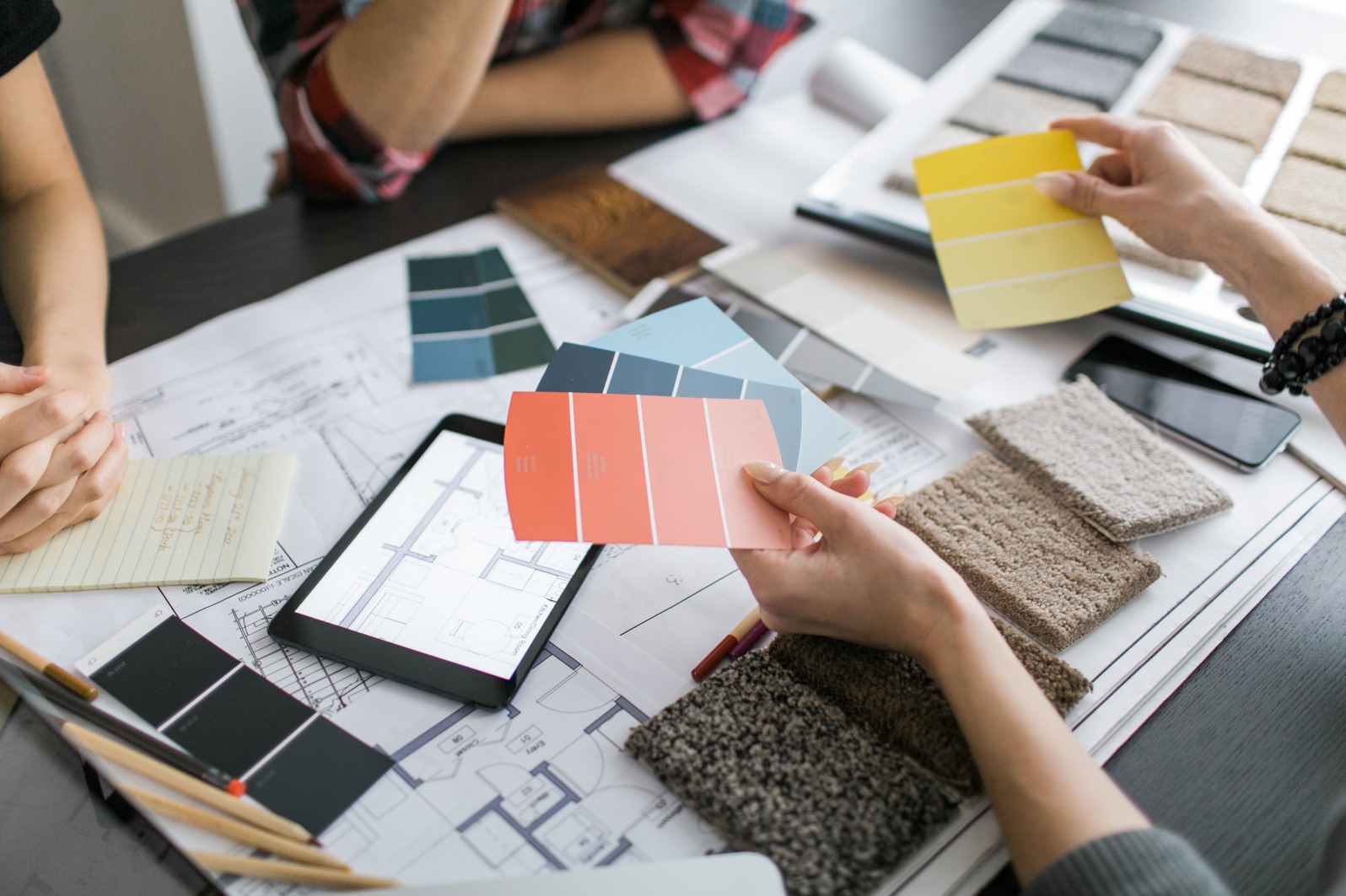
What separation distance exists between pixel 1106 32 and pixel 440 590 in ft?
3.68

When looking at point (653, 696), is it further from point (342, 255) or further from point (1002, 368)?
point (342, 255)

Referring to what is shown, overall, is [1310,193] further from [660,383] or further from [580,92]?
[580,92]

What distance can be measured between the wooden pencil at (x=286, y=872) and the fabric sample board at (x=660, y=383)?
13.1 inches

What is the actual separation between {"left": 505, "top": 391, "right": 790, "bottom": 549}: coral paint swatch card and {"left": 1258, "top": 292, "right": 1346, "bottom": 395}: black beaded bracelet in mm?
492

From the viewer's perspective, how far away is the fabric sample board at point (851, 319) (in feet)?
2.81

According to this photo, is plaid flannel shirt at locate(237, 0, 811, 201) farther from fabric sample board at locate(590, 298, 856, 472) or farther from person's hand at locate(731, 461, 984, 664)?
person's hand at locate(731, 461, 984, 664)

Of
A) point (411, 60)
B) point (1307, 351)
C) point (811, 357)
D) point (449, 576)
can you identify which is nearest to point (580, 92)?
point (411, 60)

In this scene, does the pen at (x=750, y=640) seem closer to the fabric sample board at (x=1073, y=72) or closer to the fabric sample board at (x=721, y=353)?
the fabric sample board at (x=721, y=353)

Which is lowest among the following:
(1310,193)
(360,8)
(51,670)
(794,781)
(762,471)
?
(51,670)

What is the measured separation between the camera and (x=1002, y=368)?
2.93 feet

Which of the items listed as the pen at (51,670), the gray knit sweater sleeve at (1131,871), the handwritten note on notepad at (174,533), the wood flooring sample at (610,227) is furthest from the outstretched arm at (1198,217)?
the pen at (51,670)

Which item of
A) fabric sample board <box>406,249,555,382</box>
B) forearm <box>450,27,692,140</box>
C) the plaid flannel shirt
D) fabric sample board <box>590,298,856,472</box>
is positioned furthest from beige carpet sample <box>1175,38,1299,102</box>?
fabric sample board <box>406,249,555,382</box>

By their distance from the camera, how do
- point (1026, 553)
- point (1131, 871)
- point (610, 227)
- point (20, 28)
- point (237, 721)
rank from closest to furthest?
1. point (1131, 871)
2. point (237, 721)
3. point (1026, 553)
4. point (20, 28)
5. point (610, 227)

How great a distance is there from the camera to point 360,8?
1037mm
